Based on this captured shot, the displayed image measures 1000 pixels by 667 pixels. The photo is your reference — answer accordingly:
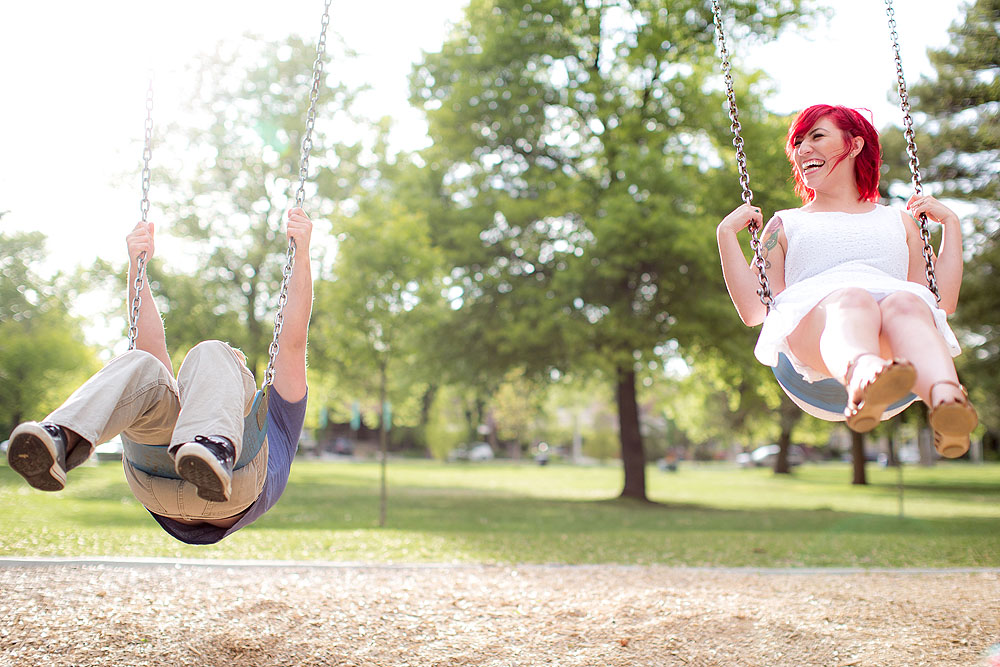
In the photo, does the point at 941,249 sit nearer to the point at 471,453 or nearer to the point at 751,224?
the point at 751,224

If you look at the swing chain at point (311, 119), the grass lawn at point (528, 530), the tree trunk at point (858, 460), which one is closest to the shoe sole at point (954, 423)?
the swing chain at point (311, 119)

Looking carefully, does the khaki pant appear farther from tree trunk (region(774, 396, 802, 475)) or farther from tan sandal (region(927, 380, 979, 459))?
tree trunk (region(774, 396, 802, 475))

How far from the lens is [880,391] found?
217 cm

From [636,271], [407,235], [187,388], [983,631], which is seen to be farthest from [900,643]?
[636,271]

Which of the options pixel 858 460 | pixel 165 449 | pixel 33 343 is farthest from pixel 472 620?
pixel 858 460

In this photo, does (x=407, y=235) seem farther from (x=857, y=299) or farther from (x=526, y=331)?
(x=857, y=299)

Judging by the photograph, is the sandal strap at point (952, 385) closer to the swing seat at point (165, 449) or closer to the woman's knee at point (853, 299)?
the woman's knee at point (853, 299)

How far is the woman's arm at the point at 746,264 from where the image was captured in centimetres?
318

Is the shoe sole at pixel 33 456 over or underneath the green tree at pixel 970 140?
underneath

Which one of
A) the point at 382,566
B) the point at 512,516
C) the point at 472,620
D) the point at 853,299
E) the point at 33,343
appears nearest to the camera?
the point at 853,299

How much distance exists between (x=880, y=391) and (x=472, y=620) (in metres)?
3.24

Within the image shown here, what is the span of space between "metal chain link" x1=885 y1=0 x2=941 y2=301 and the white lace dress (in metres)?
0.09

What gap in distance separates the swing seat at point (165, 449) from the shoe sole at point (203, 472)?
9.5 inches

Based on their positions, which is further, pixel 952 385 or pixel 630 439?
pixel 630 439
